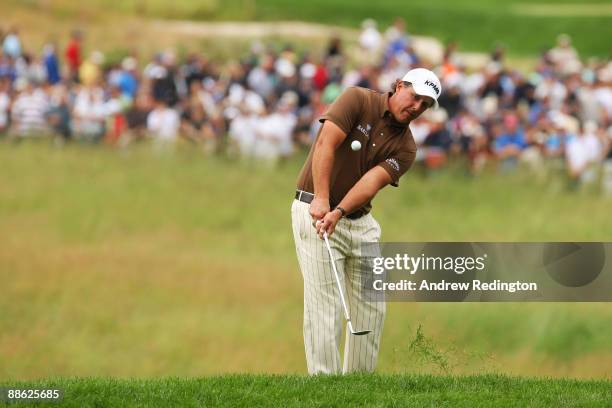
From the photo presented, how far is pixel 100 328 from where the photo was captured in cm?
2470

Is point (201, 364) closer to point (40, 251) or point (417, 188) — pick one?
point (40, 251)

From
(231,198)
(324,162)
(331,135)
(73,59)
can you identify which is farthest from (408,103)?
(73,59)

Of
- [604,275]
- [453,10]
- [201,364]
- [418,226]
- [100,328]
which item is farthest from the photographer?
[453,10]

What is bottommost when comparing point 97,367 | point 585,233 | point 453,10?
point 97,367

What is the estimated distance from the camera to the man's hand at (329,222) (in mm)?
9516

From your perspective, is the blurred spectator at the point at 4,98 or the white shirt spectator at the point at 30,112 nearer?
the white shirt spectator at the point at 30,112

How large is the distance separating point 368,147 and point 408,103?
455mm

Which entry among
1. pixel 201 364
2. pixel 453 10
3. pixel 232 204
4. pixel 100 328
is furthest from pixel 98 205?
pixel 453 10

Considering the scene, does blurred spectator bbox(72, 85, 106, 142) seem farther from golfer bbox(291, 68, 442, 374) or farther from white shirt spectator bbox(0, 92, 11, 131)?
golfer bbox(291, 68, 442, 374)

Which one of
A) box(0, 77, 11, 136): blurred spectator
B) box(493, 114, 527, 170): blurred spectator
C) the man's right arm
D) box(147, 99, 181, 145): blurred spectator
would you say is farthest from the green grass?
box(0, 77, 11, 136): blurred spectator

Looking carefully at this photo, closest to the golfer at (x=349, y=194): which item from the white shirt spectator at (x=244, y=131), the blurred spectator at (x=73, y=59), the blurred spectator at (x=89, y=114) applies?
the white shirt spectator at (x=244, y=131)

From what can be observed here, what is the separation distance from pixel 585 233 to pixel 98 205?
35.1 feet

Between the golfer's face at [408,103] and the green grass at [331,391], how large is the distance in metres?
1.78

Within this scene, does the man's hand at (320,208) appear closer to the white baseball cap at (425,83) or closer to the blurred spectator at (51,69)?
the white baseball cap at (425,83)
